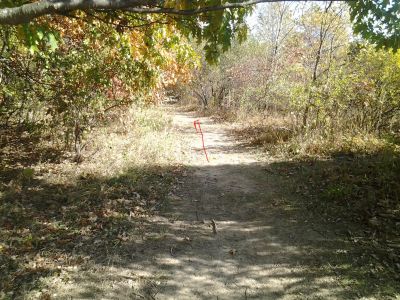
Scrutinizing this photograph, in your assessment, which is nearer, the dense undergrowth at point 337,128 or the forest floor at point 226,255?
the forest floor at point 226,255

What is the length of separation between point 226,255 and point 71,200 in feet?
9.28

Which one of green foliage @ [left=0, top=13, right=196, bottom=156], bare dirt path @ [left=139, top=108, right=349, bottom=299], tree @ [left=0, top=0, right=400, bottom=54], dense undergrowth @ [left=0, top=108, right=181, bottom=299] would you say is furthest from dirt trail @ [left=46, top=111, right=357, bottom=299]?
green foliage @ [left=0, top=13, right=196, bottom=156]

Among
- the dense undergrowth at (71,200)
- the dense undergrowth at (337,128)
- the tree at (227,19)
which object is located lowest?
the dense undergrowth at (71,200)

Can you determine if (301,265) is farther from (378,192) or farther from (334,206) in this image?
(378,192)

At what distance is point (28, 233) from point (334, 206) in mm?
4566

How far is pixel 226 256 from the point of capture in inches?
164

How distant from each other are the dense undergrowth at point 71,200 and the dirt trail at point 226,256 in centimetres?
33

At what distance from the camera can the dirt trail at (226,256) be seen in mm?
3555

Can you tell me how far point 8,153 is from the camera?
7492 millimetres

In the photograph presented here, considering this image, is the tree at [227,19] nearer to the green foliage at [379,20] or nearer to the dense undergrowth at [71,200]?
the green foliage at [379,20]

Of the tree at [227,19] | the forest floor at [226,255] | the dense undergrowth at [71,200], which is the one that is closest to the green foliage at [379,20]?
the tree at [227,19]

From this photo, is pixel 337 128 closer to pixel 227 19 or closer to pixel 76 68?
pixel 227 19

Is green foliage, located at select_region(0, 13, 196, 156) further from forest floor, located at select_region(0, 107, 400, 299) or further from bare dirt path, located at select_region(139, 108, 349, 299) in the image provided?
bare dirt path, located at select_region(139, 108, 349, 299)

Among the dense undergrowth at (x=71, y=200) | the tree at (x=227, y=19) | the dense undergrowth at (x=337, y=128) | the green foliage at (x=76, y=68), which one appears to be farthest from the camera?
the green foliage at (x=76, y=68)
